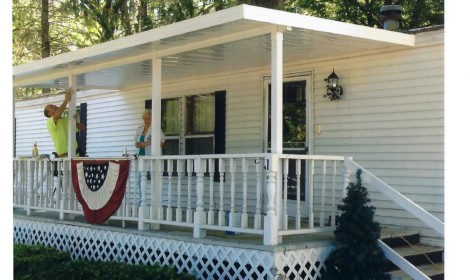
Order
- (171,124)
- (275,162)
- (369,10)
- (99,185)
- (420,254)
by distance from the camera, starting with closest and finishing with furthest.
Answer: (275,162) → (420,254) → (99,185) → (171,124) → (369,10)

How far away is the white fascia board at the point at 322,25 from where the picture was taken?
5.88 metres

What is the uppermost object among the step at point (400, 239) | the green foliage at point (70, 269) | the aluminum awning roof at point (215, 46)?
the aluminum awning roof at point (215, 46)

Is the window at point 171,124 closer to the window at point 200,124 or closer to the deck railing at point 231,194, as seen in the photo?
the window at point 200,124

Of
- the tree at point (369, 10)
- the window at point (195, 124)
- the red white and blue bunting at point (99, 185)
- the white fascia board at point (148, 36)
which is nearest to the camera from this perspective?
the white fascia board at point (148, 36)

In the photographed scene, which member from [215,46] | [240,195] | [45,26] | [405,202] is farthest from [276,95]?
[45,26]

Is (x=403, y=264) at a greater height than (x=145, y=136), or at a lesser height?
lesser

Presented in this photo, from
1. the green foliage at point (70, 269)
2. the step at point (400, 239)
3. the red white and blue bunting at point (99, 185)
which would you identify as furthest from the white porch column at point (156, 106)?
the step at point (400, 239)

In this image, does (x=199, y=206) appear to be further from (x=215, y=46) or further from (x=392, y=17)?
(x=392, y=17)

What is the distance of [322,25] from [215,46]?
5.06ft

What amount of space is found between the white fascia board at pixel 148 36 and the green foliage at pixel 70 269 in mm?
2652

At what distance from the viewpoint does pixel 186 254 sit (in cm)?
692

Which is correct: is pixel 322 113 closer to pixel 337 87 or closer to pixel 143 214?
pixel 337 87

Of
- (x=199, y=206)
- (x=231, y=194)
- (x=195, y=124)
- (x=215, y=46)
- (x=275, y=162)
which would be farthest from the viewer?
(x=195, y=124)
